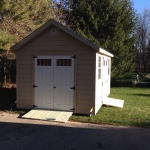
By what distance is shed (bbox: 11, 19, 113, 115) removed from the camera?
7320 millimetres

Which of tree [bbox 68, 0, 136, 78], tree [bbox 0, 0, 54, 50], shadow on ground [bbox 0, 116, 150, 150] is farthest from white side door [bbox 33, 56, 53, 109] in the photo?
tree [bbox 68, 0, 136, 78]

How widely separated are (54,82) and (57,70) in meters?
0.48

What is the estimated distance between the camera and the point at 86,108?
7410 millimetres

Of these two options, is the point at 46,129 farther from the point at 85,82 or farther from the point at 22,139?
the point at 85,82

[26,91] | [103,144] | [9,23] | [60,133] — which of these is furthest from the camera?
[9,23]

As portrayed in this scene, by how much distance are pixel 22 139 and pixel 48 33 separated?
419 centimetres

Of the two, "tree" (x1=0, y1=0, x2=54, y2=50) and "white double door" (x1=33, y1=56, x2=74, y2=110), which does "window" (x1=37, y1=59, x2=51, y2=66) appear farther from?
"tree" (x1=0, y1=0, x2=54, y2=50)

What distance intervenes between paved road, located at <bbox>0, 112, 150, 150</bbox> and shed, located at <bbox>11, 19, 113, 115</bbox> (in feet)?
4.43

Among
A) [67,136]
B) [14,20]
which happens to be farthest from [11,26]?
[67,136]

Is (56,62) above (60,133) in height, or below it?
above

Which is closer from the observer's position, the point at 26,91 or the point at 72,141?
the point at 72,141

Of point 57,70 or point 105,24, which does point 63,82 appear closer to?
point 57,70

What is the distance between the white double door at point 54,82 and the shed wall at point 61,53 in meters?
0.19

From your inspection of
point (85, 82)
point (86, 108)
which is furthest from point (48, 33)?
point (86, 108)
